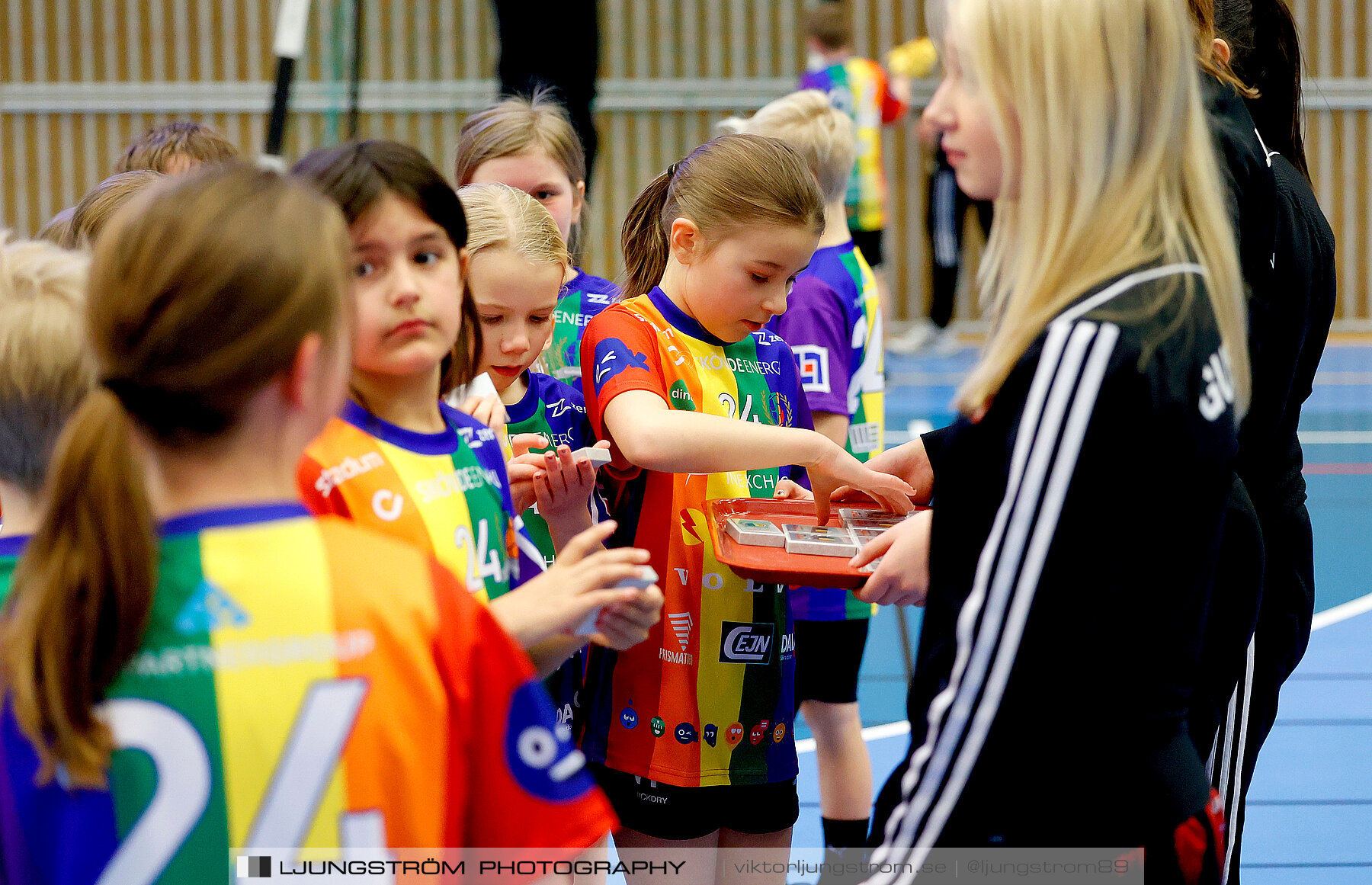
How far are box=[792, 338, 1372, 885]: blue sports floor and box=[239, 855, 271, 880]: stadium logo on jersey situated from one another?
1853 mm

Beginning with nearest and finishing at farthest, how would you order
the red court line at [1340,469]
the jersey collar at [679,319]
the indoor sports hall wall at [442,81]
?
the jersey collar at [679,319] < the red court line at [1340,469] < the indoor sports hall wall at [442,81]

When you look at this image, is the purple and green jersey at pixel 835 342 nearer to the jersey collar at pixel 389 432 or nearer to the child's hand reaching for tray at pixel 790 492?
the child's hand reaching for tray at pixel 790 492

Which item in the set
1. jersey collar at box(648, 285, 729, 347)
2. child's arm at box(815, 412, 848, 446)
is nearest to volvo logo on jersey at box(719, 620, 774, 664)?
jersey collar at box(648, 285, 729, 347)

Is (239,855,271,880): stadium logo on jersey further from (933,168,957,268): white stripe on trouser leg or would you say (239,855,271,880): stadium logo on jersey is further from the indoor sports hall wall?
the indoor sports hall wall

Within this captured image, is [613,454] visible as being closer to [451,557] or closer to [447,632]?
[451,557]

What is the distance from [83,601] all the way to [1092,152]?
90 cm

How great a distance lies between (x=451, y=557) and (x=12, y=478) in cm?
43

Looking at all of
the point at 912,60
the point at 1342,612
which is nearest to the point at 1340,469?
the point at 1342,612

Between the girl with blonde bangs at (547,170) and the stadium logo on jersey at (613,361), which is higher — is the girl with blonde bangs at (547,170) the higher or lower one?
the higher one

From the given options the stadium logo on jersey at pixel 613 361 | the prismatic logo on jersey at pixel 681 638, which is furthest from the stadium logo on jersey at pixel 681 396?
the prismatic logo on jersey at pixel 681 638

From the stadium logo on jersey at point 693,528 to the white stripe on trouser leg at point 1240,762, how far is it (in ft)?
2.63

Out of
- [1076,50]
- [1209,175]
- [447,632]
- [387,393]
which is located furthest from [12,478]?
[1209,175]

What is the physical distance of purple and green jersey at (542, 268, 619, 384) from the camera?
236 cm

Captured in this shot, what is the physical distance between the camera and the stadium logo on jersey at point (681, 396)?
1871 millimetres
